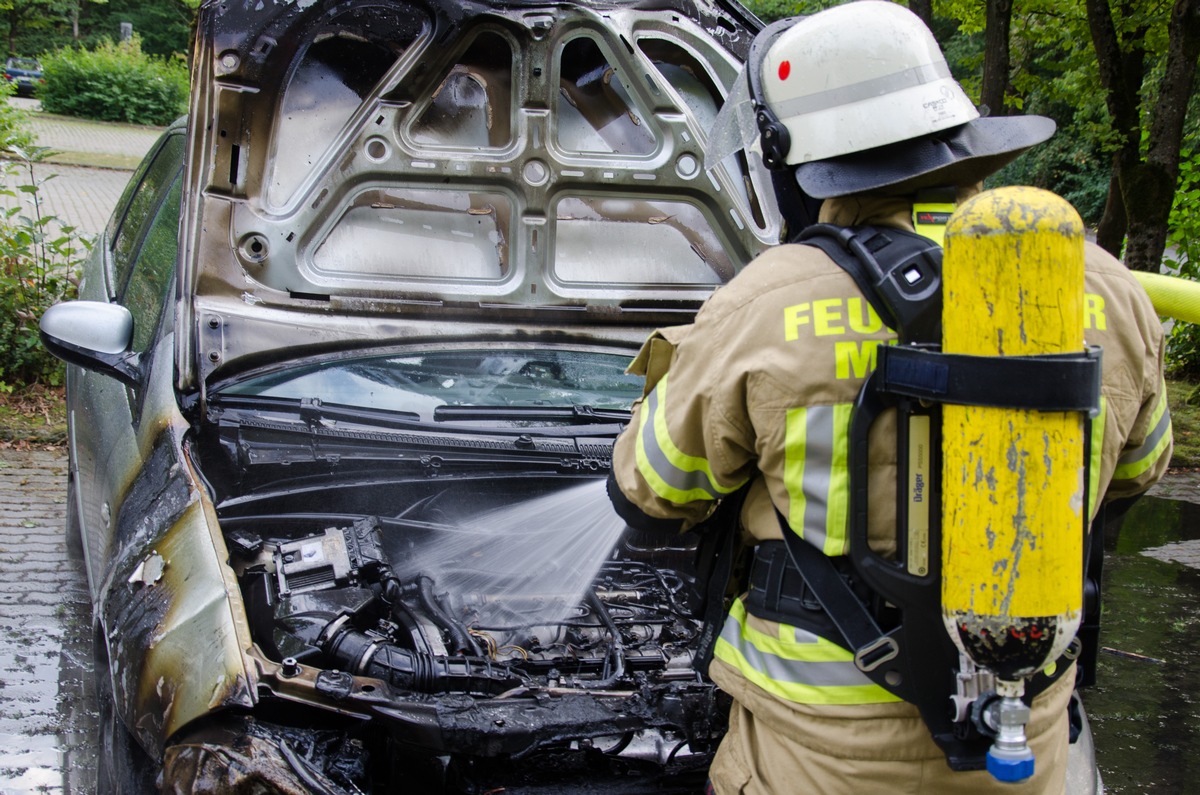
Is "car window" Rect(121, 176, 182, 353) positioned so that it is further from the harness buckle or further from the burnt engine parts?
the harness buckle

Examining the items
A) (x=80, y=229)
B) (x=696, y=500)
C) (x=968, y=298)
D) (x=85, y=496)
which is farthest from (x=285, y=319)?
(x=80, y=229)

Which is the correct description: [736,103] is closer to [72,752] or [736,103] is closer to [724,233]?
[724,233]

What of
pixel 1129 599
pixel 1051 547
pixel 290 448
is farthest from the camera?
pixel 1129 599

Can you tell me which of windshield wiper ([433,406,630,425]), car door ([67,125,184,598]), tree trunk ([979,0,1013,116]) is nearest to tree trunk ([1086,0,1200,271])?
tree trunk ([979,0,1013,116])

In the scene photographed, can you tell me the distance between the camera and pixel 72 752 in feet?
11.7

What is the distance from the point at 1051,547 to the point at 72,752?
327 cm

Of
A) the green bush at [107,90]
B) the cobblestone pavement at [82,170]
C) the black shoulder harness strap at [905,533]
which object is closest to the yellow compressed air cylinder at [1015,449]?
the black shoulder harness strap at [905,533]

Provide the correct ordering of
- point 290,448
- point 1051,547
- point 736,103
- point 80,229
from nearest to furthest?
point 1051,547
point 736,103
point 290,448
point 80,229

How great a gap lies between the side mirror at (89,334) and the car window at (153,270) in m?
0.28

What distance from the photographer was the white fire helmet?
177 cm

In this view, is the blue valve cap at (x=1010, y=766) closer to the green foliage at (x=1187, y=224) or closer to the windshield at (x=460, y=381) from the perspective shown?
the windshield at (x=460, y=381)

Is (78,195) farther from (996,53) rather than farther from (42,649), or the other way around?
(42,649)

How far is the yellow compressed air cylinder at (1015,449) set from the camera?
56.2 inches

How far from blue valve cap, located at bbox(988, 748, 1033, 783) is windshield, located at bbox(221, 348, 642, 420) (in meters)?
2.17
